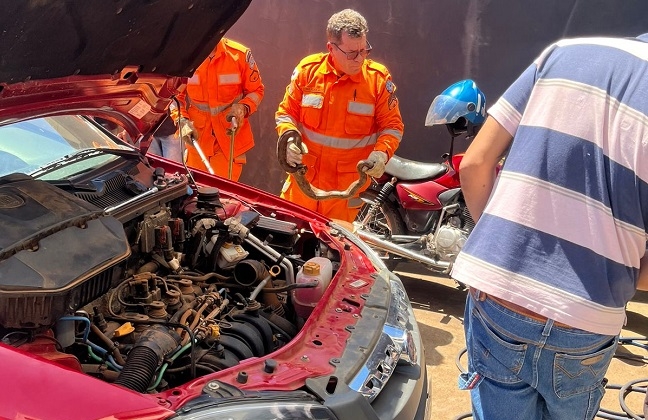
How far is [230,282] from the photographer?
2729 mm

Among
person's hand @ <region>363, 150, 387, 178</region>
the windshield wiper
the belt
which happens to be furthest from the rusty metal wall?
the belt

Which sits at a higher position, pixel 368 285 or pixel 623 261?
pixel 623 261

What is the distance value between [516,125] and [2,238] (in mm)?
1478

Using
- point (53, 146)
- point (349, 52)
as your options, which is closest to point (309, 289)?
point (53, 146)

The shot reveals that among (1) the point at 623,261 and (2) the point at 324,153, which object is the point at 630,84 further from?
(2) the point at 324,153

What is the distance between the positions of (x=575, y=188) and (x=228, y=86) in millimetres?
3780

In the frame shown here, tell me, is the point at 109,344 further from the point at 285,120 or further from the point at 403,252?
the point at 403,252

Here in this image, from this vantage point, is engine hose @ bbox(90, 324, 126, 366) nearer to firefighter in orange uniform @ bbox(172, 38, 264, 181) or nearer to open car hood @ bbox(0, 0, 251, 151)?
open car hood @ bbox(0, 0, 251, 151)

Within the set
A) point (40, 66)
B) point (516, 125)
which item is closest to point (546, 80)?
point (516, 125)

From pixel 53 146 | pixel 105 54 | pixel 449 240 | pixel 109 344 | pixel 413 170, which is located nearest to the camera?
pixel 109 344

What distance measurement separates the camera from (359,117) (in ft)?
14.7

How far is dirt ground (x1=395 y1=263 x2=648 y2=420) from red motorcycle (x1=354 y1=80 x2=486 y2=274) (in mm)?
284

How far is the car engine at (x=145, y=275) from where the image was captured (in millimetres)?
1884

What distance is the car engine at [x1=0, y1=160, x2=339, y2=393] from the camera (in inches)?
74.2
